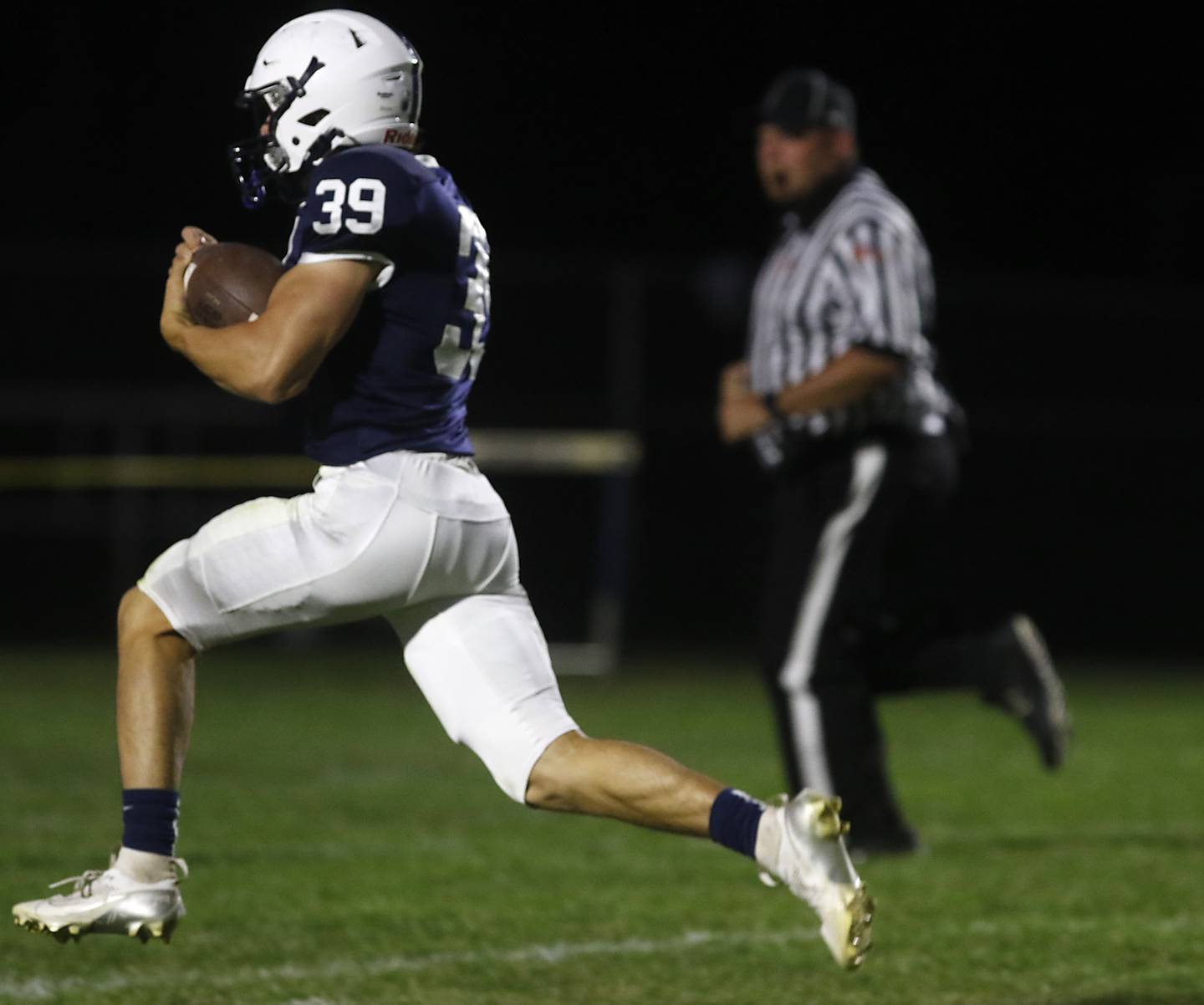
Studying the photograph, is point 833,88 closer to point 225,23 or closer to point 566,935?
point 566,935

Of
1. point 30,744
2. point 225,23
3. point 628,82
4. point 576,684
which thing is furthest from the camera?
point 628,82

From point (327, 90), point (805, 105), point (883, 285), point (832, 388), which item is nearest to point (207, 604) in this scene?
point (327, 90)

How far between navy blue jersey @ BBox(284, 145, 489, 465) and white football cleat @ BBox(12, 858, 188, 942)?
2.54ft

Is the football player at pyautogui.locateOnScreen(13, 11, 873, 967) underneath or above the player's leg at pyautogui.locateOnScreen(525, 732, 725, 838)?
above

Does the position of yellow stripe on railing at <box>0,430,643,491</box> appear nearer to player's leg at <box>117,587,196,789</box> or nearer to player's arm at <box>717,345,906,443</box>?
player's arm at <box>717,345,906,443</box>

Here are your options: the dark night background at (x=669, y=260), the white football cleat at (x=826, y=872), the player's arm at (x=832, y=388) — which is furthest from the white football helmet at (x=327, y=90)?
the dark night background at (x=669, y=260)

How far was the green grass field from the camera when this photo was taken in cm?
408

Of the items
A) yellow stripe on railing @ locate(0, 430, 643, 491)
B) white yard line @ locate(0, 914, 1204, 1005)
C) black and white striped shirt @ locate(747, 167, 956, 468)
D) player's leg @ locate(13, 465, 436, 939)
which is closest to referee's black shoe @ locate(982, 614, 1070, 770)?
black and white striped shirt @ locate(747, 167, 956, 468)

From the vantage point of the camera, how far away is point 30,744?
7.70m

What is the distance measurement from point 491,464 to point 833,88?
6453 mm

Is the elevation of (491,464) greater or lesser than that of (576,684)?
greater

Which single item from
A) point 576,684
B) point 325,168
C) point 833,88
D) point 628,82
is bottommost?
point 576,684

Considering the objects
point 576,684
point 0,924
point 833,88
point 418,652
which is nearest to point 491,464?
point 576,684

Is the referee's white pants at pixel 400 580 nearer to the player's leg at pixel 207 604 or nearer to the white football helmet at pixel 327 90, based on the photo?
the player's leg at pixel 207 604
